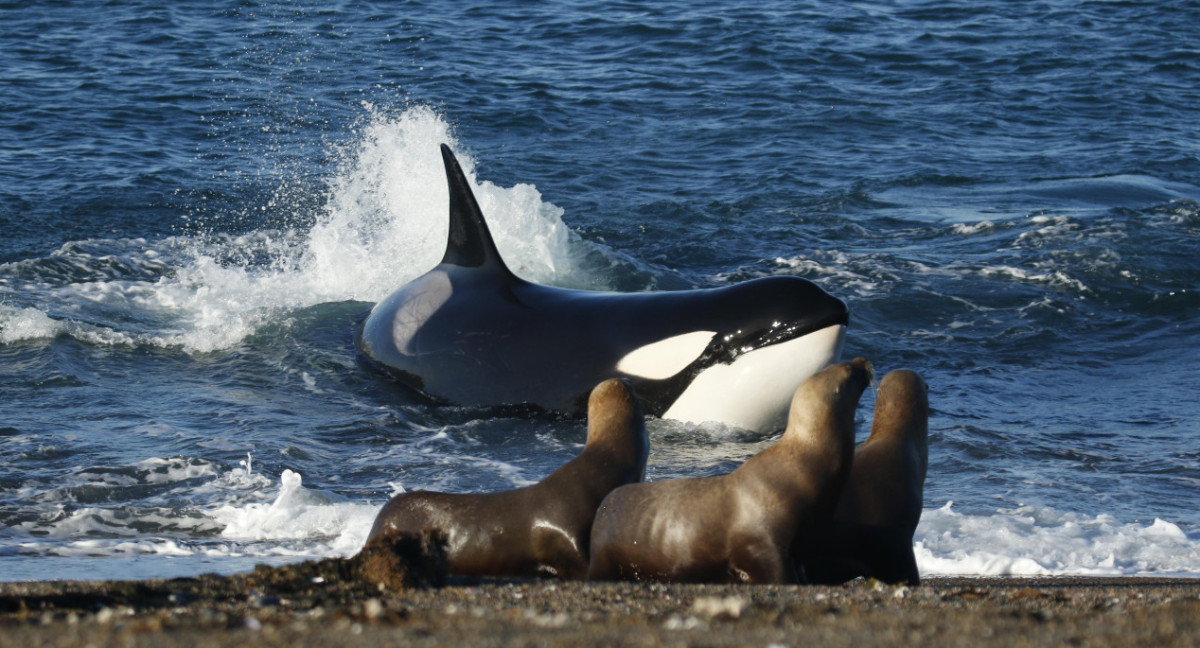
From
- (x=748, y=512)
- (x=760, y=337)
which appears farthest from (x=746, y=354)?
(x=748, y=512)

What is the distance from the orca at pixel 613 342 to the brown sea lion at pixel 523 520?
333 centimetres

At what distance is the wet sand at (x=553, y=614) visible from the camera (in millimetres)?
3750

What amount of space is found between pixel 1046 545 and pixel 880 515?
191 cm

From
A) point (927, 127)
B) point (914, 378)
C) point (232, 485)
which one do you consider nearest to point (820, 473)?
point (914, 378)

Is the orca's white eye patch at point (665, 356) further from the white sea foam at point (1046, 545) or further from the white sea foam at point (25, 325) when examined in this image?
the white sea foam at point (25, 325)

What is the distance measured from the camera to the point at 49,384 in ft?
35.9

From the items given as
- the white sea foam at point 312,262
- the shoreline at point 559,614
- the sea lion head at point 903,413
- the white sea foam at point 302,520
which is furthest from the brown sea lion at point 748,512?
the white sea foam at point 312,262

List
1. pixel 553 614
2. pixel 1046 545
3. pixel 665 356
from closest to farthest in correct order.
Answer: pixel 553 614
pixel 1046 545
pixel 665 356

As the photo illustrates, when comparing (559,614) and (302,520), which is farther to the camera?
(302,520)

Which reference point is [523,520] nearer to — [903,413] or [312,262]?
[903,413]

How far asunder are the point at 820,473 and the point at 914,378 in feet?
4.37

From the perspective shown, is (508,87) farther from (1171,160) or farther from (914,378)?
(914,378)

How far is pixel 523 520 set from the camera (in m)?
6.03

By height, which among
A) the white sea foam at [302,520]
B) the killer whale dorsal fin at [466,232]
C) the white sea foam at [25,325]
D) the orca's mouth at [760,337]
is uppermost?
the killer whale dorsal fin at [466,232]
